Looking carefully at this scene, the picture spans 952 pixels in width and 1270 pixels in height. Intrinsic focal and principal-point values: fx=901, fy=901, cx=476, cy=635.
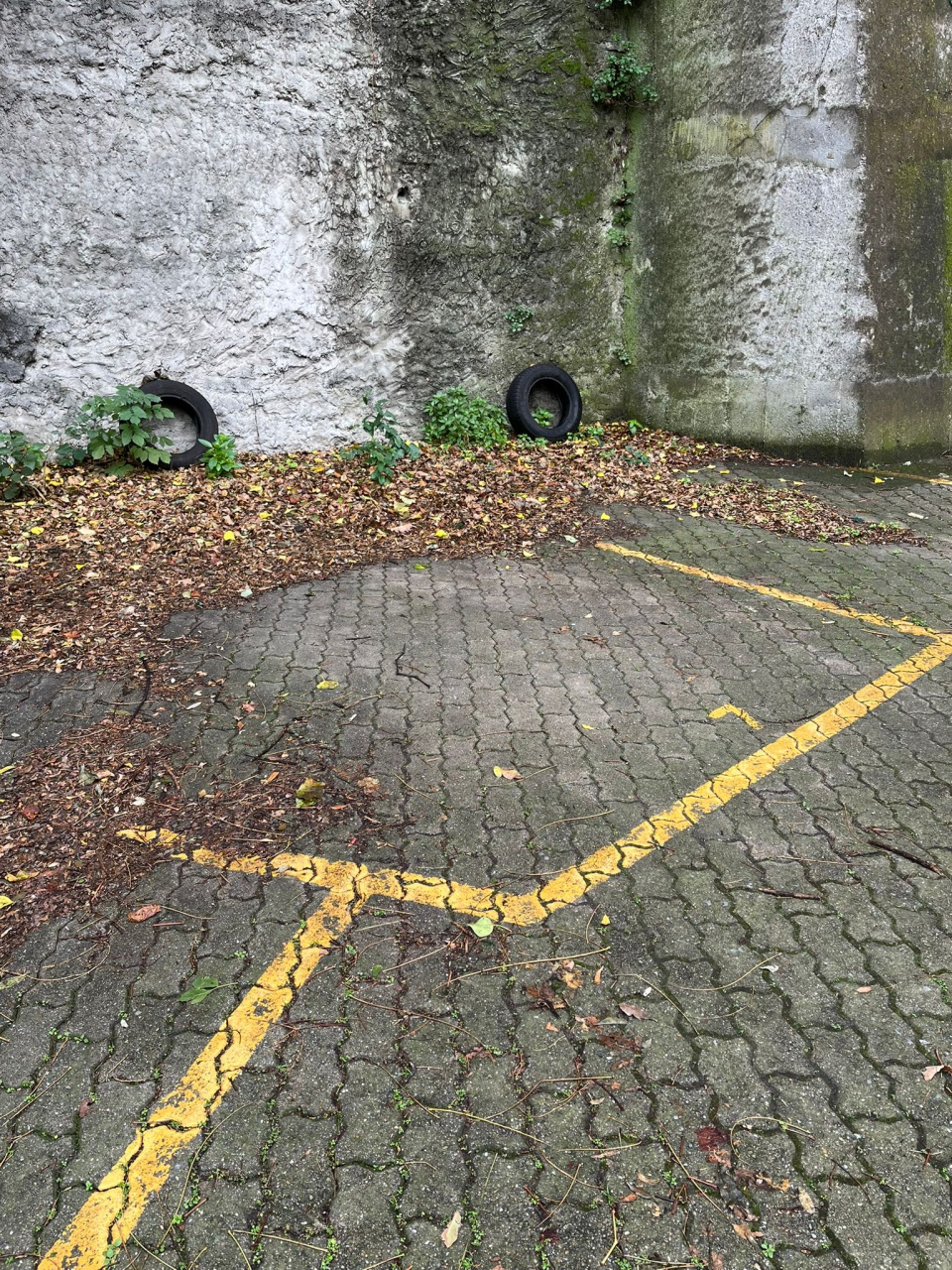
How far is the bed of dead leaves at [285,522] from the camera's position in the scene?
5.89 m

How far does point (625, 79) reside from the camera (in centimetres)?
948

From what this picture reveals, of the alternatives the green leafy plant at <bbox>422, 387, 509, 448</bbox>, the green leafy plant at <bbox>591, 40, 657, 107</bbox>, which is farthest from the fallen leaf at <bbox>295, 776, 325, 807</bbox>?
the green leafy plant at <bbox>591, 40, 657, 107</bbox>

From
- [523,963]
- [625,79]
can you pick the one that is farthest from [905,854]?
[625,79]

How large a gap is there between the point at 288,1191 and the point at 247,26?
31.0 ft

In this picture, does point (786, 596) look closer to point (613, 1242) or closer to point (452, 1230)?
point (613, 1242)

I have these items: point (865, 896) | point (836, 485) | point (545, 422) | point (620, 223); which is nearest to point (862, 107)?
point (620, 223)

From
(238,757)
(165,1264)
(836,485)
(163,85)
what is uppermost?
(163,85)

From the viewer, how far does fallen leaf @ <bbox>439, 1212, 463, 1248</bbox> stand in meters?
2.27

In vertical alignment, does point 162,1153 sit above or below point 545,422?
below

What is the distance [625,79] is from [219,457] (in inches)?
230

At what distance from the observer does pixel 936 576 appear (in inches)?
259

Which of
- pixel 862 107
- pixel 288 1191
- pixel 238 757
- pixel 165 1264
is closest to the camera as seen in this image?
pixel 165 1264

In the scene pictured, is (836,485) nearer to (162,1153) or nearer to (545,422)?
(545,422)

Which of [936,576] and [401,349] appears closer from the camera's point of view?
[936,576]
